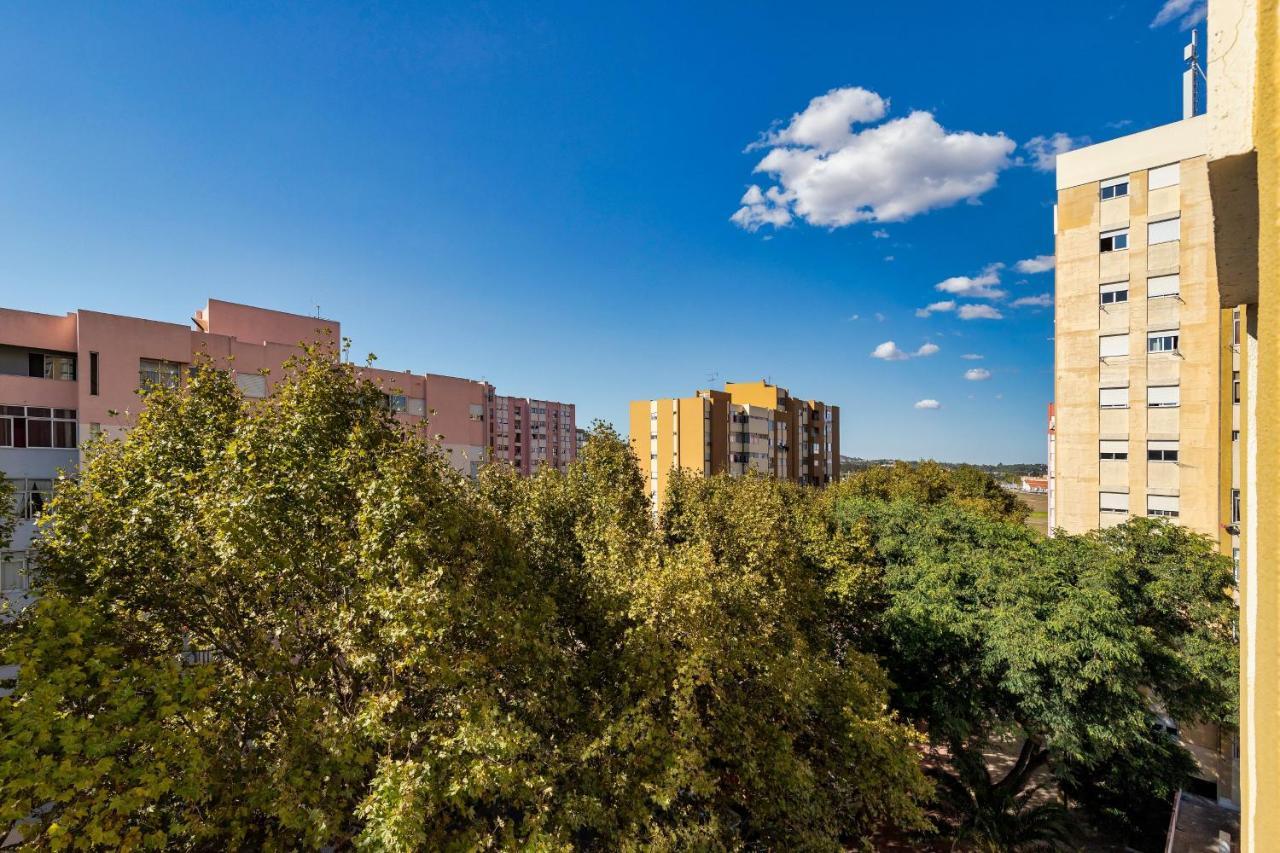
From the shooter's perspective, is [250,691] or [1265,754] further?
[250,691]

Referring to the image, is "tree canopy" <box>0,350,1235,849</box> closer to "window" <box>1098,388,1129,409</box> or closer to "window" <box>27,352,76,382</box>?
"window" <box>1098,388,1129,409</box>

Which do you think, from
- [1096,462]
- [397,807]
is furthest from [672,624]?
[1096,462]

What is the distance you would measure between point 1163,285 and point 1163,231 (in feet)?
8.22

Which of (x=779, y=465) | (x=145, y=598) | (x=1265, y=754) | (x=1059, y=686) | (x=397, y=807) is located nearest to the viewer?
(x=1265, y=754)

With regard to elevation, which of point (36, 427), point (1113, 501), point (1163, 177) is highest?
point (1163, 177)

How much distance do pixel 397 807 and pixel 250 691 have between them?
10.9 ft

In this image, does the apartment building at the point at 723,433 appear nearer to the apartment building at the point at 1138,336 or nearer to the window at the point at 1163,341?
the apartment building at the point at 1138,336

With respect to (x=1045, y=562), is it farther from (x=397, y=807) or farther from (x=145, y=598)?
(x=145, y=598)

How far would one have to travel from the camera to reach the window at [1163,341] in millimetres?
25016

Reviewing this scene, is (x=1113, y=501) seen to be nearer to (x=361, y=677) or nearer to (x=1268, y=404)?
(x=1268, y=404)

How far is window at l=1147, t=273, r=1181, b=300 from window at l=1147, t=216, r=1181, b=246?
5.36ft

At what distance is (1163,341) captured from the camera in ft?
83.0

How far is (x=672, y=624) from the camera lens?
10.5m

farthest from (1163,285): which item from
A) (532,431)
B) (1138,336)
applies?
(532,431)
